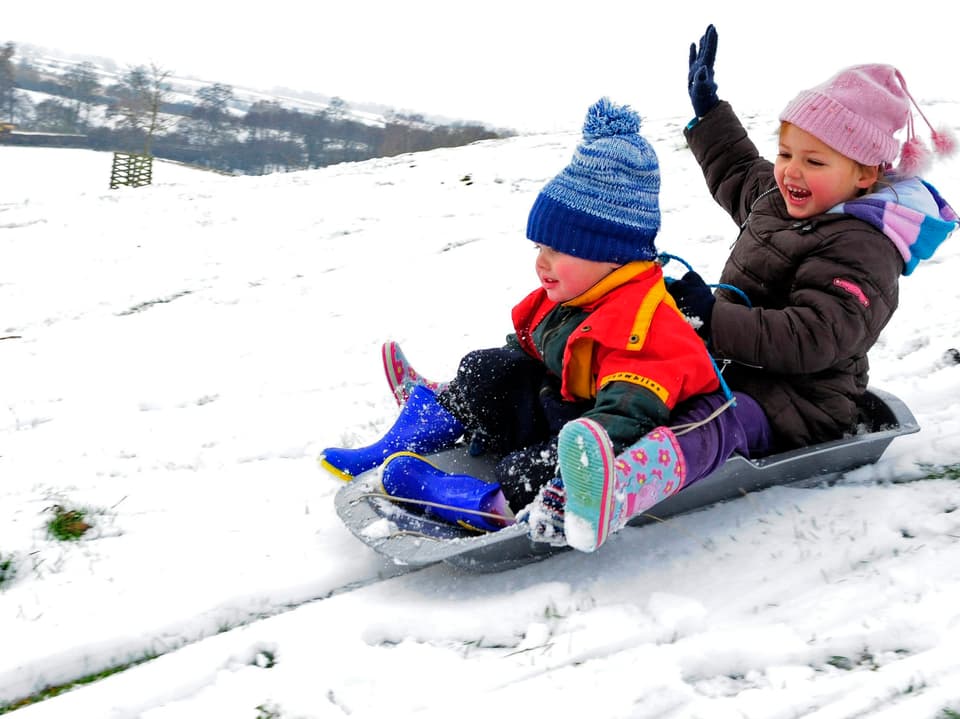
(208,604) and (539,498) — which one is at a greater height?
(539,498)

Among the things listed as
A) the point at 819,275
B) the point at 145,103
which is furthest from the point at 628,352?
the point at 145,103

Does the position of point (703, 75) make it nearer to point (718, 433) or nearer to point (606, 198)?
point (606, 198)

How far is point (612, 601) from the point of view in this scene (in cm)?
203

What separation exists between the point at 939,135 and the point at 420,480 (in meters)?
2.09

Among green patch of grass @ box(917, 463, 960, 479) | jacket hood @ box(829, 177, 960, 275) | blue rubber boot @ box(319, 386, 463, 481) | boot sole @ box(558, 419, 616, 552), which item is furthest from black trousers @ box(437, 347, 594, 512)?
green patch of grass @ box(917, 463, 960, 479)

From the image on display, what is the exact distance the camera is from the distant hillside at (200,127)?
48031 mm

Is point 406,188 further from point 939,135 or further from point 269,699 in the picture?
point 269,699

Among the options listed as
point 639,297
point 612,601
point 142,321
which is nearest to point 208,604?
point 612,601

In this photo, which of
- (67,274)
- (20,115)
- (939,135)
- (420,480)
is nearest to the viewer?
(420,480)

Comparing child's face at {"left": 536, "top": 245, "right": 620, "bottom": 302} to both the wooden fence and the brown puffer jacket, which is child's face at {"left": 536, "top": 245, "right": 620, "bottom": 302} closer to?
the brown puffer jacket

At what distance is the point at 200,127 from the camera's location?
55375mm

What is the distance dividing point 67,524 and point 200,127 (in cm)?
5854

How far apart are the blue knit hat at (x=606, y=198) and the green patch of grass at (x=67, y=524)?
1.68 metres

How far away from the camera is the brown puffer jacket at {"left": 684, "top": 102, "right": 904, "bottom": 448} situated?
92.3 inches
